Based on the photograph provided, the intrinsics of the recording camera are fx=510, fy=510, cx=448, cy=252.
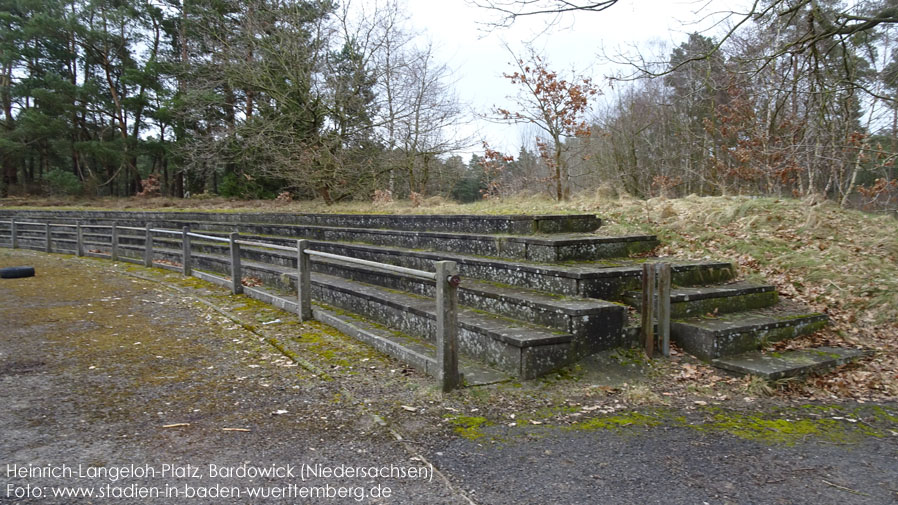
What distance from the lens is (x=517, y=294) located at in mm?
4773

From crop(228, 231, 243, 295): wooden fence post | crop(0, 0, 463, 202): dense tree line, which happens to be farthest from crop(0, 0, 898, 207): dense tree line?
crop(228, 231, 243, 295): wooden fence post

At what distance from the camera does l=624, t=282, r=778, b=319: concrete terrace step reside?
4.74 metres

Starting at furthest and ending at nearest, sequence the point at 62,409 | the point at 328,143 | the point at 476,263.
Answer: the point at 328,143
the point at 476,263
the point at 62,409

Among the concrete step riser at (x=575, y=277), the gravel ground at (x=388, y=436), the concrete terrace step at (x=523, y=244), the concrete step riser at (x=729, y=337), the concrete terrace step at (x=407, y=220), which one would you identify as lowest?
the gravel ground at (x=388, y=436)

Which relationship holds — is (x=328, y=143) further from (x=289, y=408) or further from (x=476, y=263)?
(x=289, y=408)

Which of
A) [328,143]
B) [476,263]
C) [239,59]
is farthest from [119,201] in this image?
[476,263]

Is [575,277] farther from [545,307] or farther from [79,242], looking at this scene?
[79,242]

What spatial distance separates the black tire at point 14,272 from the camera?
968 centimetres

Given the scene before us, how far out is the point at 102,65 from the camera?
27.0m

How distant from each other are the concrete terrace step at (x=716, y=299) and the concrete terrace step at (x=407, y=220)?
1.72m

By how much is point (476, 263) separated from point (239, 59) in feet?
40.1

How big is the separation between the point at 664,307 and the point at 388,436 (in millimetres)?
2658

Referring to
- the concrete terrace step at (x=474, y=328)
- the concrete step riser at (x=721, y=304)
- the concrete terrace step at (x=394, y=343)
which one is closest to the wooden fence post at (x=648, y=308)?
the concrete step riser at (x=721, y=304)

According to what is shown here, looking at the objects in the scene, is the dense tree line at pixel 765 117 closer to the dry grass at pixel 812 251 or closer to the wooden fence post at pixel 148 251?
the dry grass at pixel 812 251
